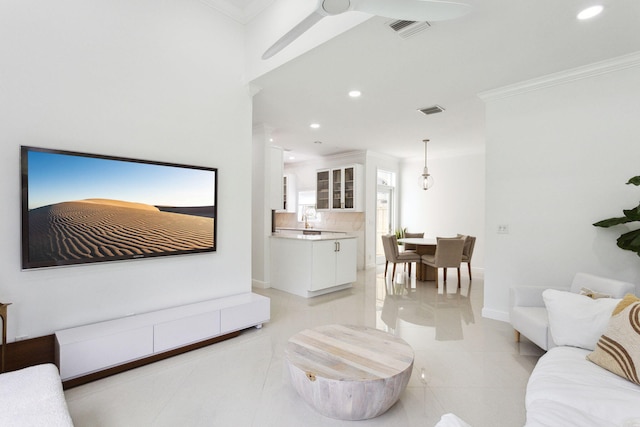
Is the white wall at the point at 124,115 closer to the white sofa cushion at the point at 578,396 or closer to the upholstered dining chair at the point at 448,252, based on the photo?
the white sofa cushion at the point at 578,396

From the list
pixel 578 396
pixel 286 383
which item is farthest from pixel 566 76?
pixel 286 383

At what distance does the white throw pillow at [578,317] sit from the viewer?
1901 mm

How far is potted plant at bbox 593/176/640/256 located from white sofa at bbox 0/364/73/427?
158 inches

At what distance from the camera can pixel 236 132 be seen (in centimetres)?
342

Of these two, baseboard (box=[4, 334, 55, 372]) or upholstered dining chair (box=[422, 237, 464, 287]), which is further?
upholstered dining chair (box=[422, 237, 464, 287])

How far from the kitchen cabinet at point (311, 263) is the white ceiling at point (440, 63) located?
6.39 feet

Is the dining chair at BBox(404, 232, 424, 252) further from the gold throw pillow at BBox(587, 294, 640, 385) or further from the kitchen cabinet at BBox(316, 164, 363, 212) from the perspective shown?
the gold throw pillow at BBox(587, 294, 640, 385)

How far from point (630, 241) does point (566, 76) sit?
1732 mm

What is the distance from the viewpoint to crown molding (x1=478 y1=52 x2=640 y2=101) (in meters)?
2.80

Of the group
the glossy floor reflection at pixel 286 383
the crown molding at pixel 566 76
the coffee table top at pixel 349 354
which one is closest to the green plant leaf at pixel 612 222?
the glossy floor reflection at pixel 286 383

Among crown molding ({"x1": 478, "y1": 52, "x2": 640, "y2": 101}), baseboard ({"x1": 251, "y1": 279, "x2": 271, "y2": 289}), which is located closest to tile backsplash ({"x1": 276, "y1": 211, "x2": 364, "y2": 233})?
baseboard ({"x1": 251, "y1": 279, "x2": 271, "y2": 289})

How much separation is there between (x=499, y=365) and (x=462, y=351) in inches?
12.4

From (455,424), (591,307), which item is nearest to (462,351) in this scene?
(591,307)

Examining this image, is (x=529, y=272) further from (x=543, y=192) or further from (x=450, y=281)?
(x=450, y=281)
